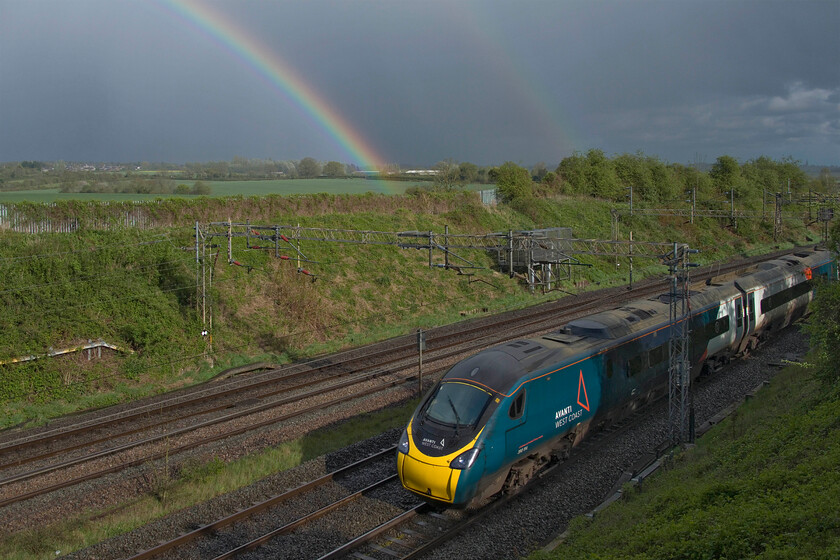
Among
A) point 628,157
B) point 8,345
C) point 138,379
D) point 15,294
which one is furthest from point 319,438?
point 628,157

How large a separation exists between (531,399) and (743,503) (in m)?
4.39

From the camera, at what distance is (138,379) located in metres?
23.1

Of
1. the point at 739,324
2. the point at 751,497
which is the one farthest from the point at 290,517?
the point at 739,324

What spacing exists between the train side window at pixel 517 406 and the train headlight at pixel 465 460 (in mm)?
1156

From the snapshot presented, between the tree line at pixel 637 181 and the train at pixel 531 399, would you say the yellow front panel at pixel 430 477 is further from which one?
the tree line at pixel 637 181

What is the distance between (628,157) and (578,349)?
66.9m

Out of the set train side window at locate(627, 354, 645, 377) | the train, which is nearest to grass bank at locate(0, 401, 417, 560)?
the train

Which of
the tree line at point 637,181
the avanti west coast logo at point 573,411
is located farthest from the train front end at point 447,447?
the tree line at point 637,181

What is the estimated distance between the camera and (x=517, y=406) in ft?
39.5

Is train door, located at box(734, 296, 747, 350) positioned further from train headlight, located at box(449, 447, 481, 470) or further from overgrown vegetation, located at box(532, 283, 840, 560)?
train headlight, located at box(449, 447, 481, 470)

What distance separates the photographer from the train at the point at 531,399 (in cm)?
1130

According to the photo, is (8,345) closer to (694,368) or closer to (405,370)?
(405,370)

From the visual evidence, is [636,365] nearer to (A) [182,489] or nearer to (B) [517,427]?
(B) [517,427]

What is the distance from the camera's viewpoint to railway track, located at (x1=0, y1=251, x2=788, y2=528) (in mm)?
15250
